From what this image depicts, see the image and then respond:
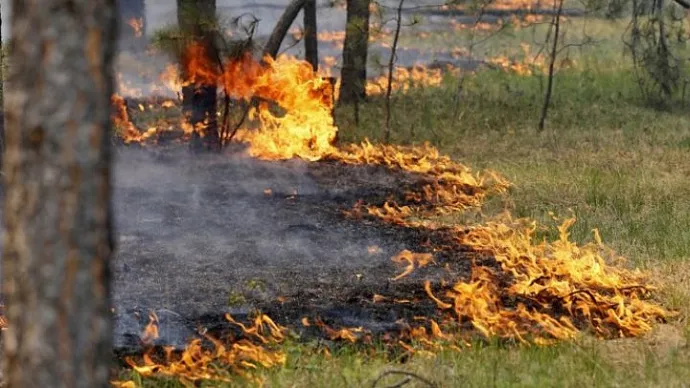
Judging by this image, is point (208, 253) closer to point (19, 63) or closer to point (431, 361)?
point (431, 361)

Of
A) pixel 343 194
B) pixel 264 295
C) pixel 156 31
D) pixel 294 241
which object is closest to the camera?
pixel 264 295

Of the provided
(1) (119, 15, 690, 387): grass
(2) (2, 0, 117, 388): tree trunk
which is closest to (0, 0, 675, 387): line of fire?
(1) (119, 15, 690, 387): grass

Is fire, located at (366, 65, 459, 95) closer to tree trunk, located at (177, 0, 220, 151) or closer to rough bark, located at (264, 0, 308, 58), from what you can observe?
Result: rough bark, located at (264, 0, 308, 58)

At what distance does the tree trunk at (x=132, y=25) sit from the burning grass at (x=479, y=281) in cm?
1188

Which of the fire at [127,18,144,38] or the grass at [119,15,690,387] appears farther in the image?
the fire at [127,18,144,38]

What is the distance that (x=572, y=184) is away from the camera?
10.4 metres

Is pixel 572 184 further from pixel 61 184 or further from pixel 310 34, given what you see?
pixel 61 184

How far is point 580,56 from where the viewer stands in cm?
2248

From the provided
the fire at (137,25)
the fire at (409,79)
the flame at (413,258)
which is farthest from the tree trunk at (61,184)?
the fire at (137,25)

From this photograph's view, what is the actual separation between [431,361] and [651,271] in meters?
2.60

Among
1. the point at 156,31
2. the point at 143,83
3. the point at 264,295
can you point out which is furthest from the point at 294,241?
the point at 143,83

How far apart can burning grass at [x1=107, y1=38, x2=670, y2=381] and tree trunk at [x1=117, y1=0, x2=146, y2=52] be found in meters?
11.9

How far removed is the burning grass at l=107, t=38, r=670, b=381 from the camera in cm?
555

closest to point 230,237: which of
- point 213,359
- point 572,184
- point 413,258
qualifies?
point 413,258
